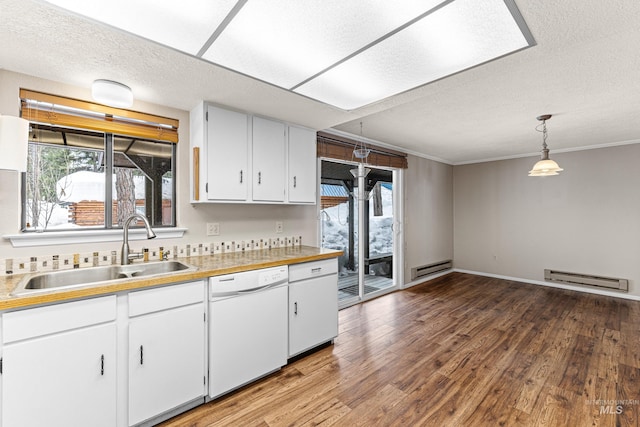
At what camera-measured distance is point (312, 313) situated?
2500 mm

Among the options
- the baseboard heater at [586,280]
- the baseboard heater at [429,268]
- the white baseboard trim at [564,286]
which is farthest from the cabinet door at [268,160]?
the baseboard heater at [586,280]

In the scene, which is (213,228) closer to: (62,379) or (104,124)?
(104,124)

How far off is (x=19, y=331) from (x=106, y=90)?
1462 millimetres

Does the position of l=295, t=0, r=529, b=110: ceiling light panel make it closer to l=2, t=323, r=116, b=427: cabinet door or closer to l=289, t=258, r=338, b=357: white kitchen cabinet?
l=289, t=258, r=338, b=357: white kitchen cabinet

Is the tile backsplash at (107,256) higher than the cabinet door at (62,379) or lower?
higher

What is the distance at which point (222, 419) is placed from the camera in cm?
176

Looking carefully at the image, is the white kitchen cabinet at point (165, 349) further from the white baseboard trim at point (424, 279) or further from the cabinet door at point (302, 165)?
the white baseboard trim at point (424, 279)

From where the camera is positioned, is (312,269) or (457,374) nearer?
(457,374)

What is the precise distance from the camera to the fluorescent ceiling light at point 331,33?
122 cm

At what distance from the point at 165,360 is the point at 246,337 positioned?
524mm

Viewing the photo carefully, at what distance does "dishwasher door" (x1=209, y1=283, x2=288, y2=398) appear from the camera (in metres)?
1.90

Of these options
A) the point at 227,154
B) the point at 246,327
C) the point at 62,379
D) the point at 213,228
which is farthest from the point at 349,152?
the point at 62,379

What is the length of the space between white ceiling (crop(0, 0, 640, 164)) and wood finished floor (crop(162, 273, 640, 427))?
2197mm

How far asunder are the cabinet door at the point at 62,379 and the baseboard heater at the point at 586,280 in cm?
603
